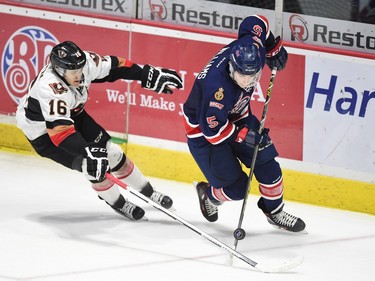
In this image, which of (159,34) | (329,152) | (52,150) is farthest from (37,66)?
(329,152)

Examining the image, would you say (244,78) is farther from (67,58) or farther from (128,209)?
(128,209)

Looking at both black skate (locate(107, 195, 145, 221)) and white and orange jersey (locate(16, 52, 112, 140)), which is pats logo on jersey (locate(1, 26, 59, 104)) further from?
black skate (locate(107, 195, 145, 221))

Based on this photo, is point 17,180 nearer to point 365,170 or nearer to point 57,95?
point 57,95

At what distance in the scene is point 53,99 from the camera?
583 centimetres

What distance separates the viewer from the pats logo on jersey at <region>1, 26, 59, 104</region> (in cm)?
736

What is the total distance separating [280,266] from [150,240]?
0.79 meters

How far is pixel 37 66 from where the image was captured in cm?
741

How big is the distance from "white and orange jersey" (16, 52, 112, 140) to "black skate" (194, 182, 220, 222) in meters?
0.79

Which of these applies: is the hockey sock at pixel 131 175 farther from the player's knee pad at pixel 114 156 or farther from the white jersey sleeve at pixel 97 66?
the white jersey sleeve at pixel 97 66

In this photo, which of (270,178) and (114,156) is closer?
(270,178)

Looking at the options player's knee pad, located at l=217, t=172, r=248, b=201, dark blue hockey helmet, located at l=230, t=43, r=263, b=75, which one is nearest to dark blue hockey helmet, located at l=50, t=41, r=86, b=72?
dark blue hockey helmet, located at l=230, t=43, r=263, b=75

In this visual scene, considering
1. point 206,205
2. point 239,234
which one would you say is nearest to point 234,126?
point 239,234

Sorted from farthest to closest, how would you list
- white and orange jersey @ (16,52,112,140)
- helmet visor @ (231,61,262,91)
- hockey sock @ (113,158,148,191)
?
hockey sock @ (113,158,148,191) → white and orange jersey @ (16,52,112,140) → helmet visor @ (231,61,262,91)

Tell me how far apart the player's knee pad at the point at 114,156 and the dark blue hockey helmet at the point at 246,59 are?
3.09 ft
